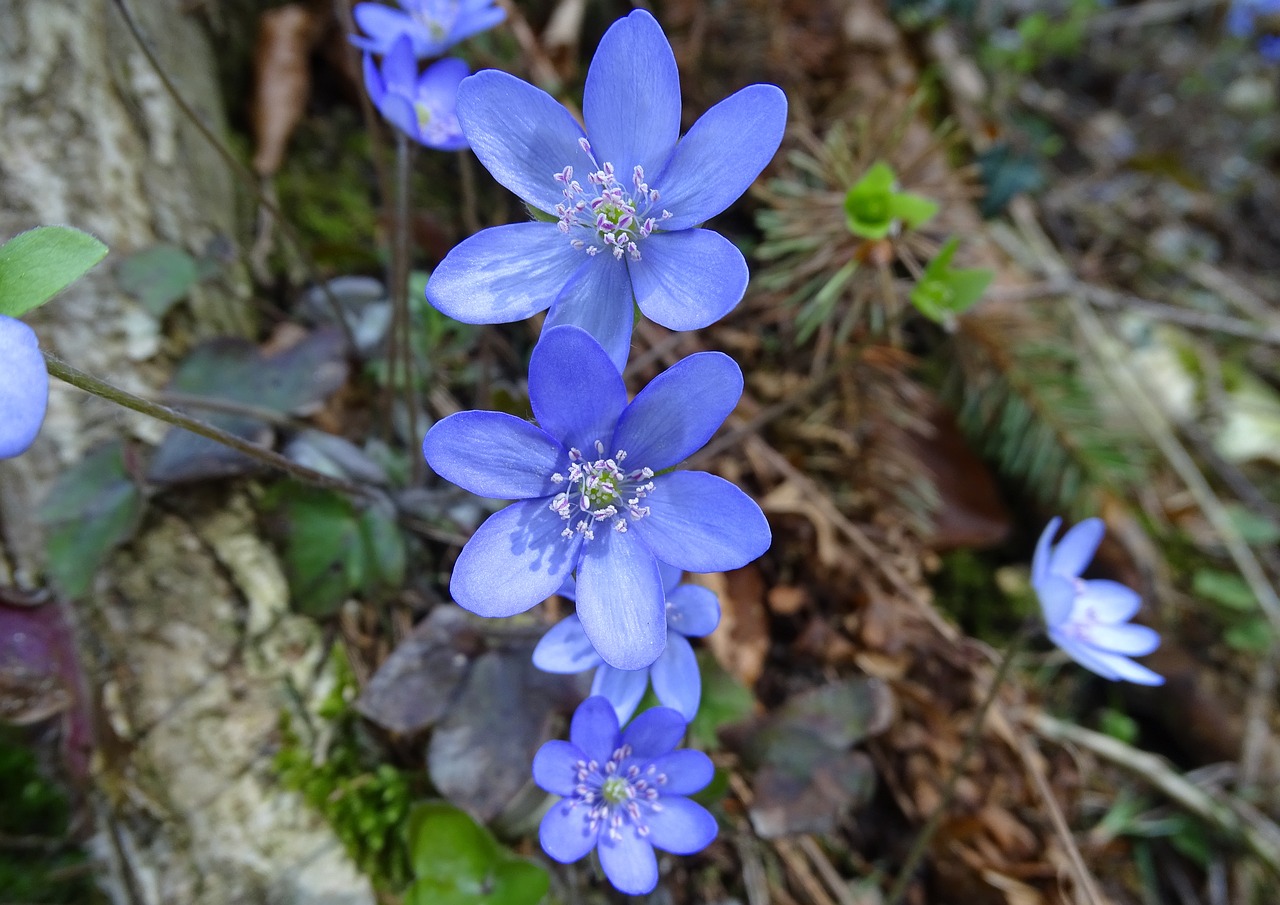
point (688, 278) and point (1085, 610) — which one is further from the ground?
point (688, 278)

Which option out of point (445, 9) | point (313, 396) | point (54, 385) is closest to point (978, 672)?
point (313, 396)

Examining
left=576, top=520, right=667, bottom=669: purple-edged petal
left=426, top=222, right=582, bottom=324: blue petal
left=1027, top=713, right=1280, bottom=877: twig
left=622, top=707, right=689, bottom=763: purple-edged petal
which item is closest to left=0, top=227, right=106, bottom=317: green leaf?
left=426, top=222, right=582, bottom=324: blue petal

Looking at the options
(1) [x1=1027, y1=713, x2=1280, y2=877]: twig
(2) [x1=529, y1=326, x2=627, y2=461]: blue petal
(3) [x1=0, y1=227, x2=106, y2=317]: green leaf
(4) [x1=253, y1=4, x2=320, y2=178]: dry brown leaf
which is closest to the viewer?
(3) [x1=0, y1=227, x2=106, y2=317]: green leaf

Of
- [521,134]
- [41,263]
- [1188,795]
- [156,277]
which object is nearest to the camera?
[41,263]

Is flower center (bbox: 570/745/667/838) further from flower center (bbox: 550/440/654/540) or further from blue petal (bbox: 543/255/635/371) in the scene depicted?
blue petal (bbox: 543/255/635/371)

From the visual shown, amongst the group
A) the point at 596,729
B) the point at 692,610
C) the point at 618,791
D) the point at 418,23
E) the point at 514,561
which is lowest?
the point at 618,791

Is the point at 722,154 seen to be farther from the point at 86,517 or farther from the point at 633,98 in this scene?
the point at 86,517

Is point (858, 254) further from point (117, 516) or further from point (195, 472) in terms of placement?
point (117, 516)

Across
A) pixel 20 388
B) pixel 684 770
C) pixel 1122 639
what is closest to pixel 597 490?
pixel 684 770
